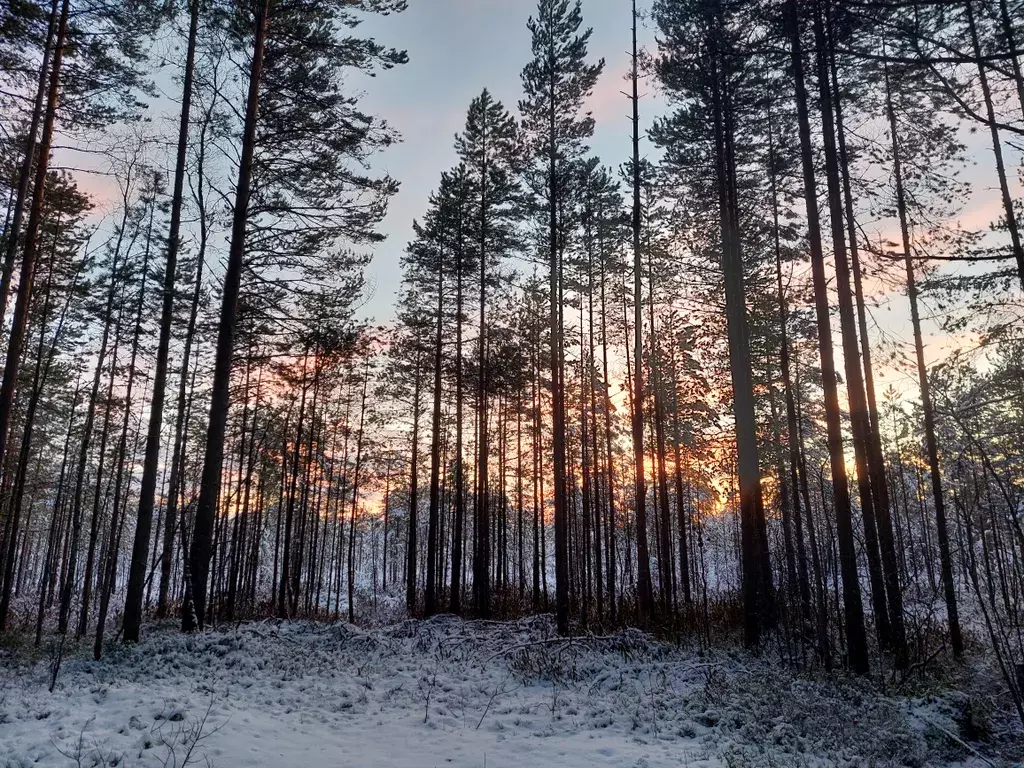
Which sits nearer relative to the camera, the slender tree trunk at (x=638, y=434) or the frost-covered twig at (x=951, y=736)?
the frost-covered twig at (x=951, y=736)

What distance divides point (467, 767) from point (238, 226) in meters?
11.9

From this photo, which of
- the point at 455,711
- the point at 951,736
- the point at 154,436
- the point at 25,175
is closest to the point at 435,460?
the point at 154,436

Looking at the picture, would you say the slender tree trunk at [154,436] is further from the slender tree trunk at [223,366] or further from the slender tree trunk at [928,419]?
the slender tree trunk at [928,419]

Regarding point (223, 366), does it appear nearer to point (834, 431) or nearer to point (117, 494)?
point (117, 494)

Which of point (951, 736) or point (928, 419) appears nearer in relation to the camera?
point (951, 736)

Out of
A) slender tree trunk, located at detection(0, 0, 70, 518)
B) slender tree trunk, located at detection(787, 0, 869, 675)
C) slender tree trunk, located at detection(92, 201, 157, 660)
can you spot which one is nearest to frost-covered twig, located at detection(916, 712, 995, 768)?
slender tree trunk, located at detection(787, 0, 869, 675)

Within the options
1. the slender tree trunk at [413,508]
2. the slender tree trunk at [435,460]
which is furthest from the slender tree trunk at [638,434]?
the slender tree trunk at [413,508]

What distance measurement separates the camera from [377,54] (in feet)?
43.7

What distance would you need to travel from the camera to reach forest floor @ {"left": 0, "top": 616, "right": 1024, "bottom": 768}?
5949 millimetres

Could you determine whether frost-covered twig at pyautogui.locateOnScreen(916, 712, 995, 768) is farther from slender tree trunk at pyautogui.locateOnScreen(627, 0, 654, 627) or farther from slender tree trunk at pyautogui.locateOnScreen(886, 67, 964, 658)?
slender tree trunk at pyautogui.locateOnScreen(627, 0, 654, 627)

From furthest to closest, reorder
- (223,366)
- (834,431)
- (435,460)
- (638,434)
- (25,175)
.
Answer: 1. (435,460)
2. (638,434)
3. (223,366)
4. (25,175)
5. (834,431)

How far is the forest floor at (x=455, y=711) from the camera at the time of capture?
5949 millimetres

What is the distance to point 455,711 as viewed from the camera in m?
7.98

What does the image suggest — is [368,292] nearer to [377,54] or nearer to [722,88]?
[377,54]
